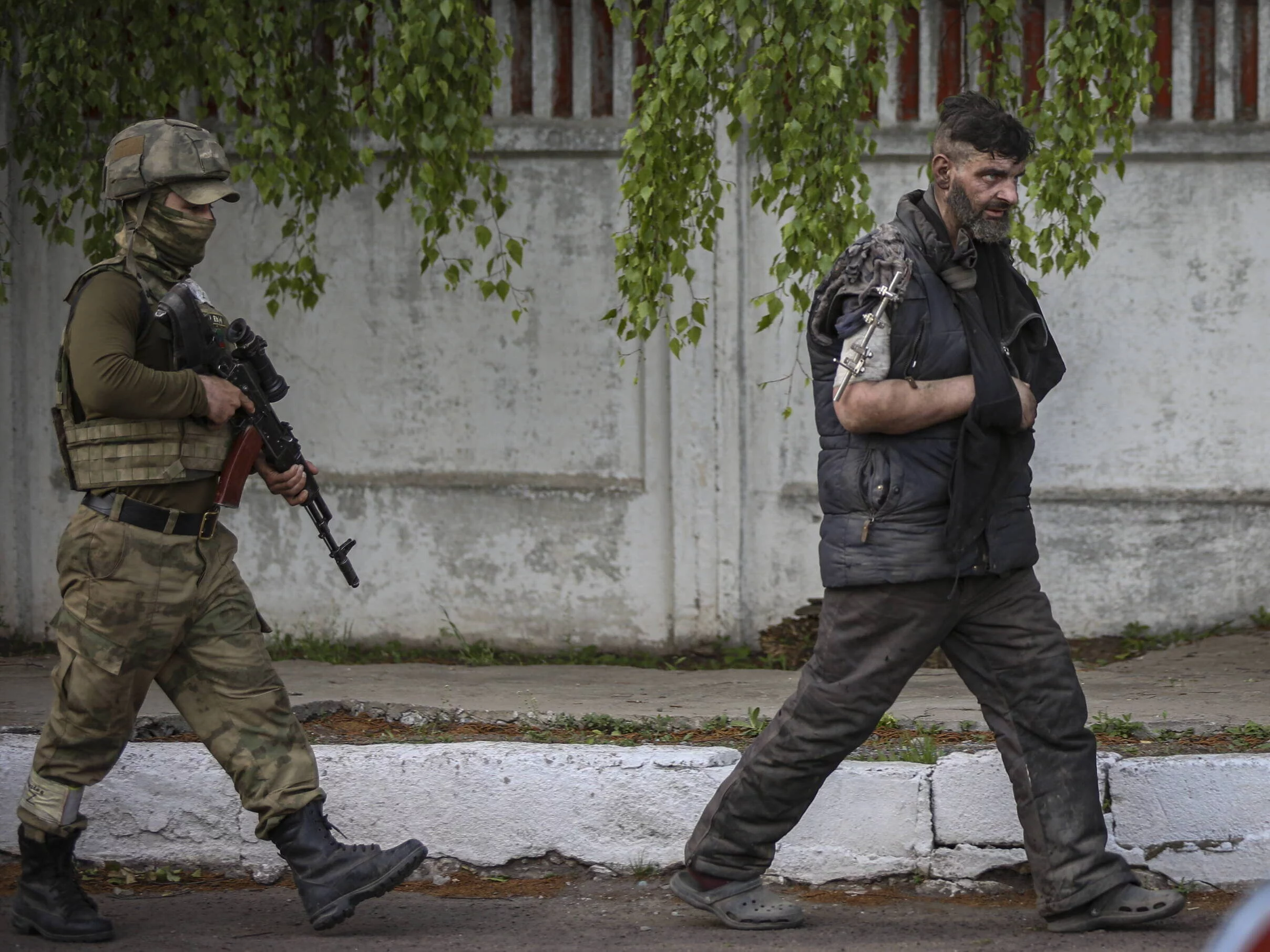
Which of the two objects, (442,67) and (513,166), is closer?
(442,67)

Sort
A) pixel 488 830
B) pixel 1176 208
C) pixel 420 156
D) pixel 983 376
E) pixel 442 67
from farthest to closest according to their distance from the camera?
pixel 1176 208 → pixel 420 156 → pixel 442 67 → pixel 488 830 → pixel 983 376

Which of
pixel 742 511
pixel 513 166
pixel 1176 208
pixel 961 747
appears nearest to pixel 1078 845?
pixel 961 747

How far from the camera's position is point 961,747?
15.0ft

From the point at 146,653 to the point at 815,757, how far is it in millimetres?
1595

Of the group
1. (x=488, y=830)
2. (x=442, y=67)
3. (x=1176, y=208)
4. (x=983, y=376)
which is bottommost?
(x=488, y=830)

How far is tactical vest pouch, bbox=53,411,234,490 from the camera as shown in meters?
3.68

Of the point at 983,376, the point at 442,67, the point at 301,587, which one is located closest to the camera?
the point at 983,376

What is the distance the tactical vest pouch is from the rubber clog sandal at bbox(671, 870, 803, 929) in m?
1.57

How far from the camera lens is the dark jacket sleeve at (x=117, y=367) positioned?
3557 millimetres

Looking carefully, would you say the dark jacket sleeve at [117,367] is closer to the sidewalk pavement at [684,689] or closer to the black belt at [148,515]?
the black belt at [148,515]

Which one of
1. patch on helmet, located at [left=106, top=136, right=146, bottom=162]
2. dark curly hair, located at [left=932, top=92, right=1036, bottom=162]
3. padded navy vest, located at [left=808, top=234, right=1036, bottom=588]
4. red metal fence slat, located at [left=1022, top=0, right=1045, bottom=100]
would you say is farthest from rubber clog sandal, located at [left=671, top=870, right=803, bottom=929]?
red metal fence slat, located at [left=1022, top=0, right=1045, bottom=100]

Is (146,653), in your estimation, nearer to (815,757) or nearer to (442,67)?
(815,757)

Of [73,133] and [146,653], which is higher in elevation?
[73,133]

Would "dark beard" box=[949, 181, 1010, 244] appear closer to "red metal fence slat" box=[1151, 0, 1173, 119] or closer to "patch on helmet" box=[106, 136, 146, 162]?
"patch on helmet" box=[106, 136, 146, 162]
